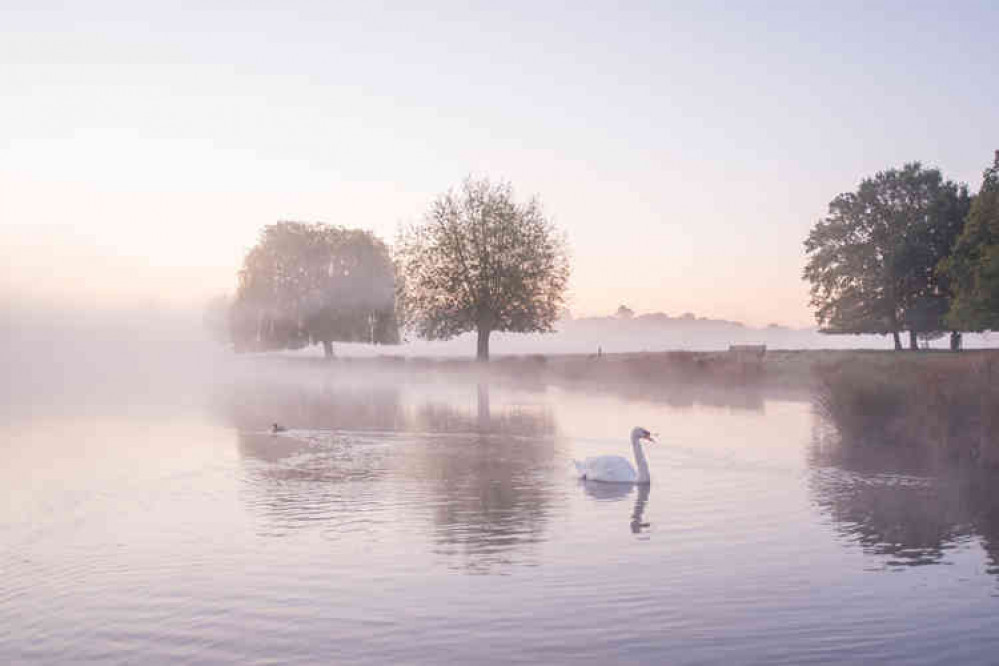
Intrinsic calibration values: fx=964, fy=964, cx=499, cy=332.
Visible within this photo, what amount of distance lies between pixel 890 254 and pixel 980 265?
16.1m

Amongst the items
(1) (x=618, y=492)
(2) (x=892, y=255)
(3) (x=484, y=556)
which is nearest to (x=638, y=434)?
(1) (x=618, y=492)

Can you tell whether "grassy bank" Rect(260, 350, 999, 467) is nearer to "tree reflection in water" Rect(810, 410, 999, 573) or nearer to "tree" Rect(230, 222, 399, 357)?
"tree reflection in water" Rect(810, 410, 999, 573)

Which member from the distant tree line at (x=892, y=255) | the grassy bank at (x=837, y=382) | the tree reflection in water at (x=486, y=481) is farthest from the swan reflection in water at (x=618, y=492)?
the distant tree line at (x=892, y=255)

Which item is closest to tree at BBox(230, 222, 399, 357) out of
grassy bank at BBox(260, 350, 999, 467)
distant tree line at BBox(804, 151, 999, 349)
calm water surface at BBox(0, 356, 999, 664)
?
grassy bank at BBox(260, 350, 999, 467)

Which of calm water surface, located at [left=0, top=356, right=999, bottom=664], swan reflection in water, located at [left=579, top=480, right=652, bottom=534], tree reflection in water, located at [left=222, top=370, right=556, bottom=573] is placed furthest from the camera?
swan reflection in water, located at [left=579, top=480, right=652, bottom=534]

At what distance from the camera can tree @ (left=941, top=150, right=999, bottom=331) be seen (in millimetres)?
56750

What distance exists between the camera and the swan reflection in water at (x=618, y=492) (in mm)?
19969

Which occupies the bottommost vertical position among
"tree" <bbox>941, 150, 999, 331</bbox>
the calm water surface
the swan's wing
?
the calm water surface

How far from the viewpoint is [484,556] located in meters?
15.6

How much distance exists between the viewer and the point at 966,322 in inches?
2355

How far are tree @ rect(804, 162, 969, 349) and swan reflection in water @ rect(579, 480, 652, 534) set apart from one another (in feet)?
189

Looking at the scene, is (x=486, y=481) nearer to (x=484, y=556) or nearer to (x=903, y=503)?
(x=484, y=556)

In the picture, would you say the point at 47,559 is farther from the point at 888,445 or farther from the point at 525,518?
the point at 888,445

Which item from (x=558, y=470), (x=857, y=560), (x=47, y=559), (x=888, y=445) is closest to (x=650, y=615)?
(x=857, y=560)
